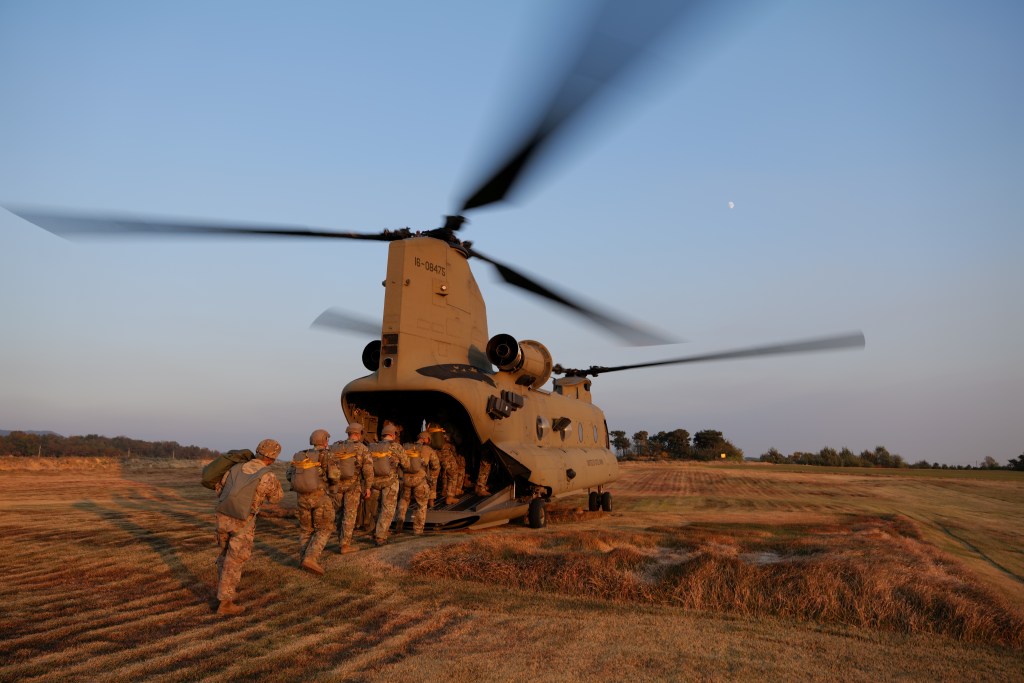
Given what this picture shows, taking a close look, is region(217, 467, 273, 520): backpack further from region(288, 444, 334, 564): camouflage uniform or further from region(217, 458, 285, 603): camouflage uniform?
region(288, 444, 334, 564): camouflage uniform

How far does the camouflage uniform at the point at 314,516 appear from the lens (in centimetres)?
733

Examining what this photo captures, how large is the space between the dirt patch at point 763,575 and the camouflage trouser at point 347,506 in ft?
4.94

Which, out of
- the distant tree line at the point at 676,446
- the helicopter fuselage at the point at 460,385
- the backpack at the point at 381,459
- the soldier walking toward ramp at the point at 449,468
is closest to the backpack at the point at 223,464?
the backpack at the point at 381,459

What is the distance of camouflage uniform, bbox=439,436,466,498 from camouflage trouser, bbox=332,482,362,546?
9.68 feet

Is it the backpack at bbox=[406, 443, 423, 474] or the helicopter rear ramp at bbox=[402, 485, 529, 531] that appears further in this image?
the helicopter rear ramp at bbox=[402, 485, 529, 531]

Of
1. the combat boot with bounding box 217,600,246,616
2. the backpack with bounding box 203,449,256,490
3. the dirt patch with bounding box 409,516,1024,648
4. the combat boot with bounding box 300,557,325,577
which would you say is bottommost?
the combat boot with bounding box 217,600,246,616

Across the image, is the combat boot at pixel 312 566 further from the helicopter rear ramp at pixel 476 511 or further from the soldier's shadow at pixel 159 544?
the helicopter rear ramp at pixel 476 511

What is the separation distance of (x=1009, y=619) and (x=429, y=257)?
908 centimetres

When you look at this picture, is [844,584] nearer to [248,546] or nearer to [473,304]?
[248,546]

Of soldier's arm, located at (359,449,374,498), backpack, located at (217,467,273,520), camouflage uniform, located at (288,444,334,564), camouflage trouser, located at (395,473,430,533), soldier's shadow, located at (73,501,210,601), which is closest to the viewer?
backpack, located at (217,467,273,520)

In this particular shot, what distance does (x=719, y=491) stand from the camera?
72.8 ft

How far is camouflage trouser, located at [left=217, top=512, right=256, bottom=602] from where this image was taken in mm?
5629

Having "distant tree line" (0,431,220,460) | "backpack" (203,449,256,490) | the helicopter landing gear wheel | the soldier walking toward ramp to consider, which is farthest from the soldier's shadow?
"distant tree line" (0,431,220,460)

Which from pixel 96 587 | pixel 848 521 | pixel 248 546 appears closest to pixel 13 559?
pixel 96 587
